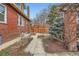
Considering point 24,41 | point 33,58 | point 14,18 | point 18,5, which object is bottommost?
point 33,58

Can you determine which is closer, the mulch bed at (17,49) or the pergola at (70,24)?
the mulch bed at (17,49)

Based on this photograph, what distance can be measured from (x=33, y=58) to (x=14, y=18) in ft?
2.81

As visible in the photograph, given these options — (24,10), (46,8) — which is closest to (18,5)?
(24,10)

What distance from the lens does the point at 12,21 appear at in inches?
141

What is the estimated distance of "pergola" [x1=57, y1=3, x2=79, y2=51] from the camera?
3.48m

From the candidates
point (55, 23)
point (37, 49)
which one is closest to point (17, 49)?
point (37, 49)

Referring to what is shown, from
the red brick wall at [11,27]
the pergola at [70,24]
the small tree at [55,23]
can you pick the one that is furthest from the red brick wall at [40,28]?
the pergola at [70,24]

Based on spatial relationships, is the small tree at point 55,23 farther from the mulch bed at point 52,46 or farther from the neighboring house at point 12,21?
the neighboring house at point 12,21

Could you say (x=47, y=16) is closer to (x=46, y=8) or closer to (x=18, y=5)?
(x=46, y=8)

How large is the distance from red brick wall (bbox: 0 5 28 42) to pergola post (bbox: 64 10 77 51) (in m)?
0.77

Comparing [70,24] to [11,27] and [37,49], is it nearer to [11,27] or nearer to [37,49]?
[37,49]

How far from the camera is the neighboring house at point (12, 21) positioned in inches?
137

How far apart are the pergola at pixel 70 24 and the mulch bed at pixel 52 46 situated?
14cm

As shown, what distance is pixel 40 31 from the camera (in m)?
3.50
